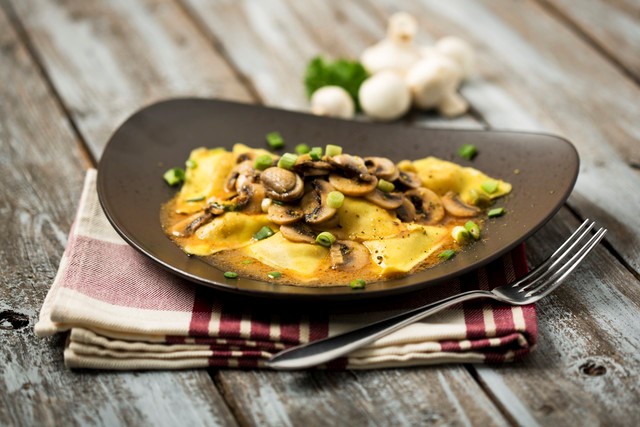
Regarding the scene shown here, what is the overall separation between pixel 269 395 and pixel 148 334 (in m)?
0.53

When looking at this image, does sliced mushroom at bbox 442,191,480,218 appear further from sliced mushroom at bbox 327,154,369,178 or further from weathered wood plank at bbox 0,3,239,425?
weathered wood plank at bbox 0,3,239,425

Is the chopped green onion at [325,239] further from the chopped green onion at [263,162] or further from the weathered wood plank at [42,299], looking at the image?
the weathered wood plank at [42,299]

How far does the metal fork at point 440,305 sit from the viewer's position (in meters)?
3.00

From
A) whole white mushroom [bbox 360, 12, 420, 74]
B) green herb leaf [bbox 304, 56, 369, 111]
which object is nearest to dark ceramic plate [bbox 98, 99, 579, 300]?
green herb leaf [bbox 304, 56, 369, 111]

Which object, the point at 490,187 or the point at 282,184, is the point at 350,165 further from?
the point at 490,187

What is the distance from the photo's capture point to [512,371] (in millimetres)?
3125

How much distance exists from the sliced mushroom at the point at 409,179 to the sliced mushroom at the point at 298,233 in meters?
→ 0.55

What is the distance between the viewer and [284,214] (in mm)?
3469

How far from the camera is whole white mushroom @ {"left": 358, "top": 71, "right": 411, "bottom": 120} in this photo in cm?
496

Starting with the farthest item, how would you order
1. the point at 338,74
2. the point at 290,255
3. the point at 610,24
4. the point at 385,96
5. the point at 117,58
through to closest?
the point at 610,24
the point at 117,58
the point at 338,74
the point at 385,96
the point at 290,255

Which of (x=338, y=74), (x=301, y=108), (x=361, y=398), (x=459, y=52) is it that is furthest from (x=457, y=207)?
(x=459, y=52)

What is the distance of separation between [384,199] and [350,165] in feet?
0.71

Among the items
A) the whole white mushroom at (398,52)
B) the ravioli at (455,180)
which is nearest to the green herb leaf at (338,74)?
the whole white mushroom at (398,52)

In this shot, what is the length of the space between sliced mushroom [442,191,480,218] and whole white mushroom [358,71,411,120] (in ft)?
4.28
